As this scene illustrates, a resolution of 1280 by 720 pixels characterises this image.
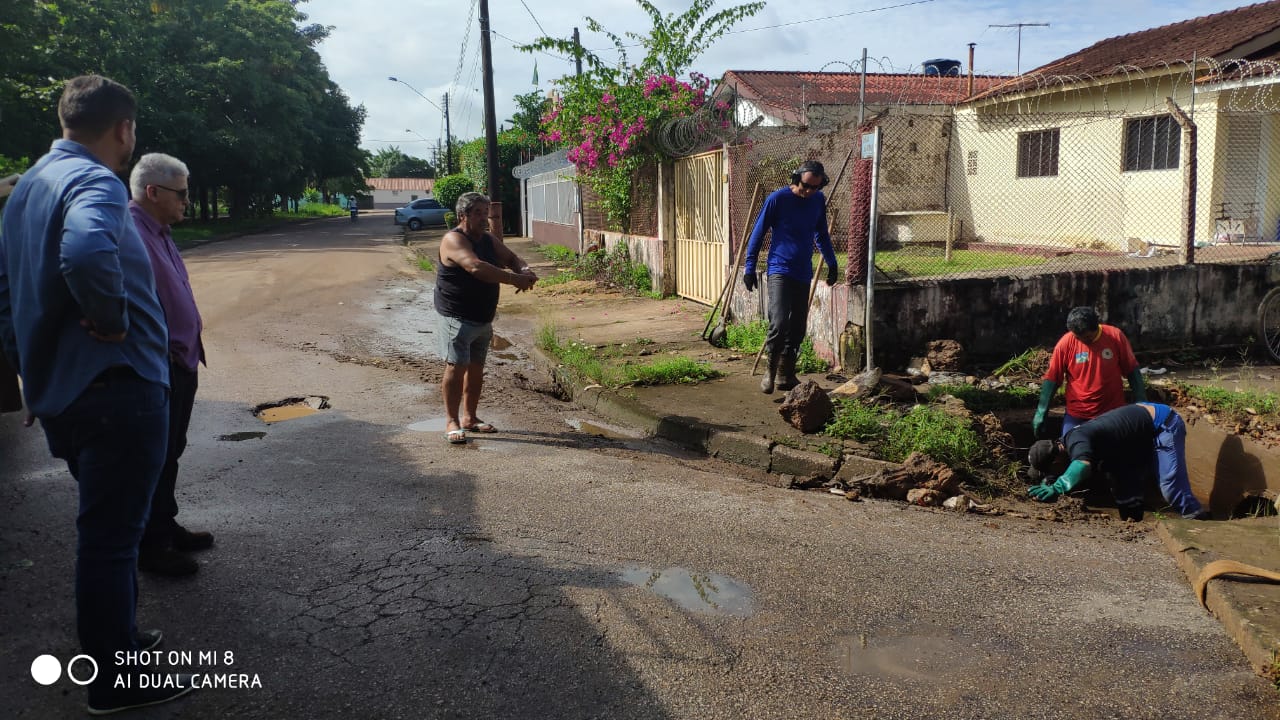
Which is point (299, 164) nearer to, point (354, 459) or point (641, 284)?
point (641, 284)

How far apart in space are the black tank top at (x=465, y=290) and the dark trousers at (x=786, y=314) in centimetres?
228

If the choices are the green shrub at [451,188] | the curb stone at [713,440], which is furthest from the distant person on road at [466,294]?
the green shrub at [451,188]

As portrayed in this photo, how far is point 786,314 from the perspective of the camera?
23.7ft

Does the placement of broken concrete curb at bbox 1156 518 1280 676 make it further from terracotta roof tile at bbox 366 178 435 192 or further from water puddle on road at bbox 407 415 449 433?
terracotta roof tile at bbox 366 178 435 192

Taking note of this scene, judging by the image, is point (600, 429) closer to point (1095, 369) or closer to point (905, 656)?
point (1095, 369)

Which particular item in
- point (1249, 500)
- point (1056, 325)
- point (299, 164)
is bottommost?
point (1249, 500)

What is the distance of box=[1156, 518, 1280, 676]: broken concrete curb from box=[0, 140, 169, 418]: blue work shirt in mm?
3756

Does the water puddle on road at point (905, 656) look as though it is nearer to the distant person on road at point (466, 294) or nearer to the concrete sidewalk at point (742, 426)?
the concrete sidewalk at point (742, 426)

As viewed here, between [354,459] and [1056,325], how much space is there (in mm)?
6247

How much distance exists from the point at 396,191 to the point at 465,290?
104m

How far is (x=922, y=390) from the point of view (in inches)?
287

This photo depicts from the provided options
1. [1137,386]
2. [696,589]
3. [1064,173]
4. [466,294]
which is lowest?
[696,589]

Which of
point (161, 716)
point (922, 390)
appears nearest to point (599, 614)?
point (161, 716)

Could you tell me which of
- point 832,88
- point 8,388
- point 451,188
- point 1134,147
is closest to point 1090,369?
point 8,388
